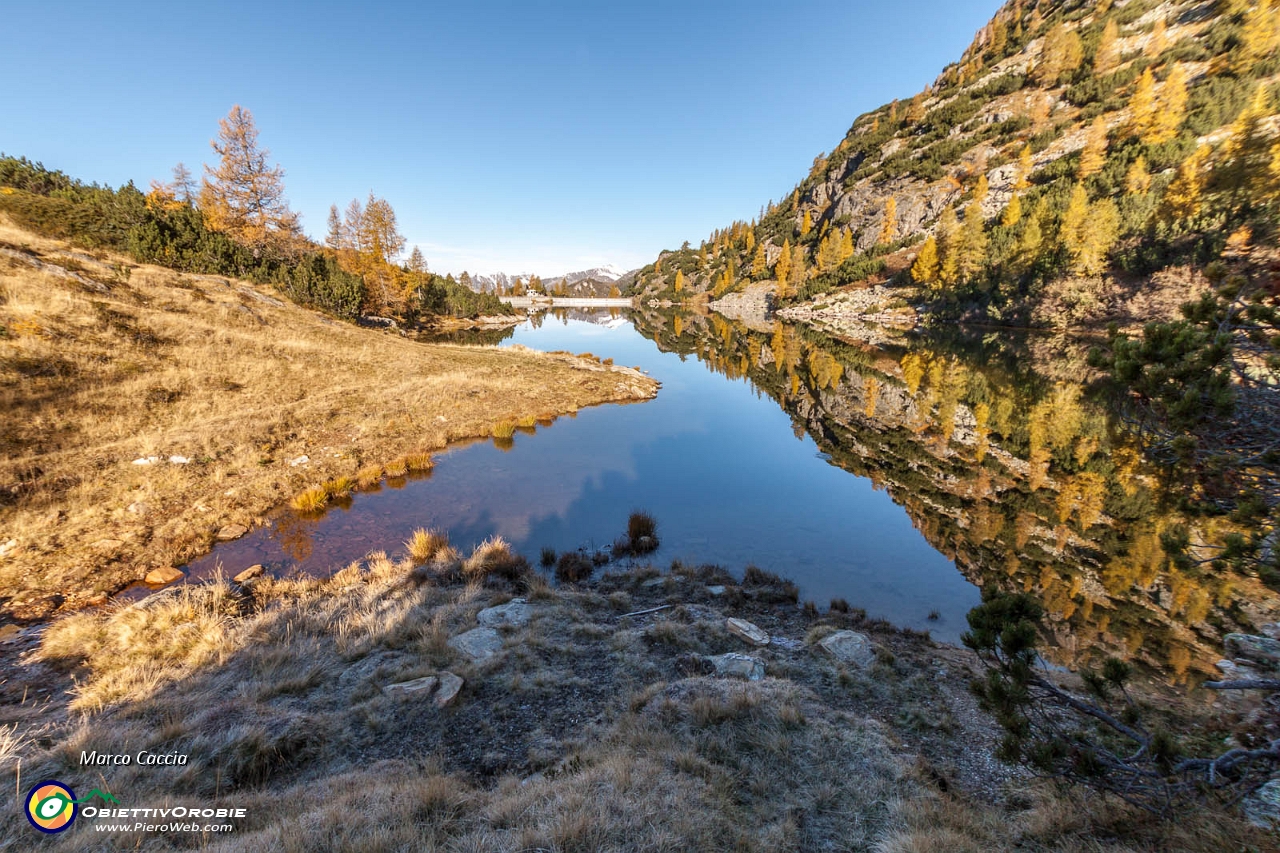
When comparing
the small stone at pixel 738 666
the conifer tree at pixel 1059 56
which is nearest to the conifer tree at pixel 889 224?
the conifer tree at pixel 1059 56

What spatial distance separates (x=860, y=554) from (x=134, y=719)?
15.6 meters

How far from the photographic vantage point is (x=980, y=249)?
61500 mm

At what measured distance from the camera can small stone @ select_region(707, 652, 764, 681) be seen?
7.81m

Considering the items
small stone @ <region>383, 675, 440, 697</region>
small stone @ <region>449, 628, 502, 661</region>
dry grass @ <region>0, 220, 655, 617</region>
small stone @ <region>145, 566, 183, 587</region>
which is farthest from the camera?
dry grass @ <region>0, 220, 655, 617</region>

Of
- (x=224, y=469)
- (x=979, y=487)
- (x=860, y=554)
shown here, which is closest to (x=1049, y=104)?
(x=979, y=487)

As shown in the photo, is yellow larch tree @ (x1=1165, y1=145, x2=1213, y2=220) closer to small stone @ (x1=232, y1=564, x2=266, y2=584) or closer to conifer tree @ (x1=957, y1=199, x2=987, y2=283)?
conifer tree @ (x1=957, y1=199, x2=987, y2=283)

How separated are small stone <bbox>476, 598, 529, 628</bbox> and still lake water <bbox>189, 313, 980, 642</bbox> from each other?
3347mm

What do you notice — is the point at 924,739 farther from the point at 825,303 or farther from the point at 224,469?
the point at 825,303

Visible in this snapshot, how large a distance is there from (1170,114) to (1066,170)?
11612 millimetres

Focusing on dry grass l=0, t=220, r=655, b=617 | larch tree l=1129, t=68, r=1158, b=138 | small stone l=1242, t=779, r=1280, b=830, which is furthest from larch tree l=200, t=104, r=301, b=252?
larch tree l=1129, t=68, r=1158, b=138

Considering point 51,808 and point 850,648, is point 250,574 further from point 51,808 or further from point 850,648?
point 850,648

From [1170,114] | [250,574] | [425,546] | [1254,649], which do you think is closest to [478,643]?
[425,546]

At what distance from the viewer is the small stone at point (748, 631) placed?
9.08 meters

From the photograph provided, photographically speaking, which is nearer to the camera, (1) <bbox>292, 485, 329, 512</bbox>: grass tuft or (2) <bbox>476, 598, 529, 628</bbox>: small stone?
(2) <bbox>476, 598, 529, 628</bbox>: small stone
